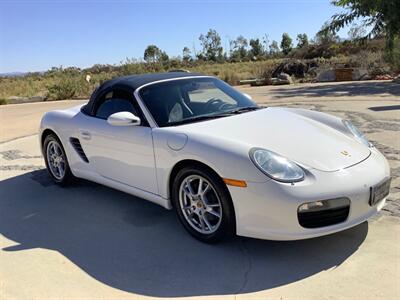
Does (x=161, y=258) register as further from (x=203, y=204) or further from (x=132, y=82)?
(x=132, y=82)

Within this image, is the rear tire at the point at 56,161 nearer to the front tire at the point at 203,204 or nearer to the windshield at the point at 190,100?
the windshield at the point at 190,100

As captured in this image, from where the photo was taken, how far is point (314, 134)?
147 inches

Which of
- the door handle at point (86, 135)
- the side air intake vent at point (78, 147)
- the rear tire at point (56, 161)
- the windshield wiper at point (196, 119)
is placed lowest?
the rear tire at point (56, 161)

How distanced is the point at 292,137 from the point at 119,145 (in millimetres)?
1704

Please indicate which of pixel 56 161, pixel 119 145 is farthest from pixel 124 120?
pixel 56 161

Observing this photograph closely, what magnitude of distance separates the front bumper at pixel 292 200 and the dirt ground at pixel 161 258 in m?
0.26

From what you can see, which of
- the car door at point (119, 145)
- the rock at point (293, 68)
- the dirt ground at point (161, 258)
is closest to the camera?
the dirt ground at point (161, 258)

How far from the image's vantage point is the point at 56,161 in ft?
18.0

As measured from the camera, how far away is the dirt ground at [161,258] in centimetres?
288

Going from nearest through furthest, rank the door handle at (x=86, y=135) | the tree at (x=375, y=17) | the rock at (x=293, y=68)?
the door handle at (x=86, y=135)
the tree at (x=375, y=17)
the rock at (x=293, y=68)

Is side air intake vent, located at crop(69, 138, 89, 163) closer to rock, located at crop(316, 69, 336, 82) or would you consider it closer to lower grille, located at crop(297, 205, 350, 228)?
lower grille, located at crop(297, 205, 350, 228)

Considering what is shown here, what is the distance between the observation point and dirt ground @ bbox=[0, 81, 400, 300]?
114 inches

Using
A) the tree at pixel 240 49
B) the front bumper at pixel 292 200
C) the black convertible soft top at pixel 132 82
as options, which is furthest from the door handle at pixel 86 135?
the tree at pixel 240 49

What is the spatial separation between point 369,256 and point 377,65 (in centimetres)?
2258
